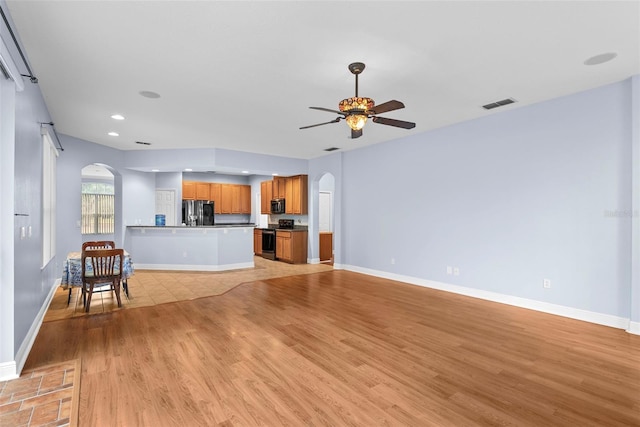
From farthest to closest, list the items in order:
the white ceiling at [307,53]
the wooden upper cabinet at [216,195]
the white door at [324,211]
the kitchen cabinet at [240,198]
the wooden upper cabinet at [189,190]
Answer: the kitchen cabinet at [240,198], the wooden upper cabinet at [216,195], the wooden upper cabinet at [189,190], the white door at [324,211], the white ceiling at [307,53]

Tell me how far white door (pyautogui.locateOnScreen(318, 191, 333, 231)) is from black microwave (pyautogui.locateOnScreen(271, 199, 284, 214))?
50.0 inches

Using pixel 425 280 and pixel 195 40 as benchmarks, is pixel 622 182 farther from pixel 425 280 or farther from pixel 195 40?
pixel 195 40

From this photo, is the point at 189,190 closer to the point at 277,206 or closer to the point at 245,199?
the point at 245,199

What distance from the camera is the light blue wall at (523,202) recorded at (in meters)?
3.74

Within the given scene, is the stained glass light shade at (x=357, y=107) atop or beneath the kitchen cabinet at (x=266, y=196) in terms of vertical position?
atop

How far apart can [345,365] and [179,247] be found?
5.66 m

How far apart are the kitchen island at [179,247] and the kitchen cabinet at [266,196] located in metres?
2.67

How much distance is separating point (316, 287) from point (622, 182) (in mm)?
4445

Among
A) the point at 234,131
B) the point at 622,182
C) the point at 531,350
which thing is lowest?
the point at 531,350

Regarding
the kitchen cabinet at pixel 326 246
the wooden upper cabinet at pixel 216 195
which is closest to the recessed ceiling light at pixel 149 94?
the kitchen cabinet at pixel 326 246

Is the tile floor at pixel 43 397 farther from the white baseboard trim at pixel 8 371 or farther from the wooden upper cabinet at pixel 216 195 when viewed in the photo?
the wooden upper cabinet at pixel 216 195

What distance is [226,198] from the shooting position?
1095 centimetres

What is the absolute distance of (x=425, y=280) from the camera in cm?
575

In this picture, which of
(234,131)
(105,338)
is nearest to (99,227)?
(234,131)
